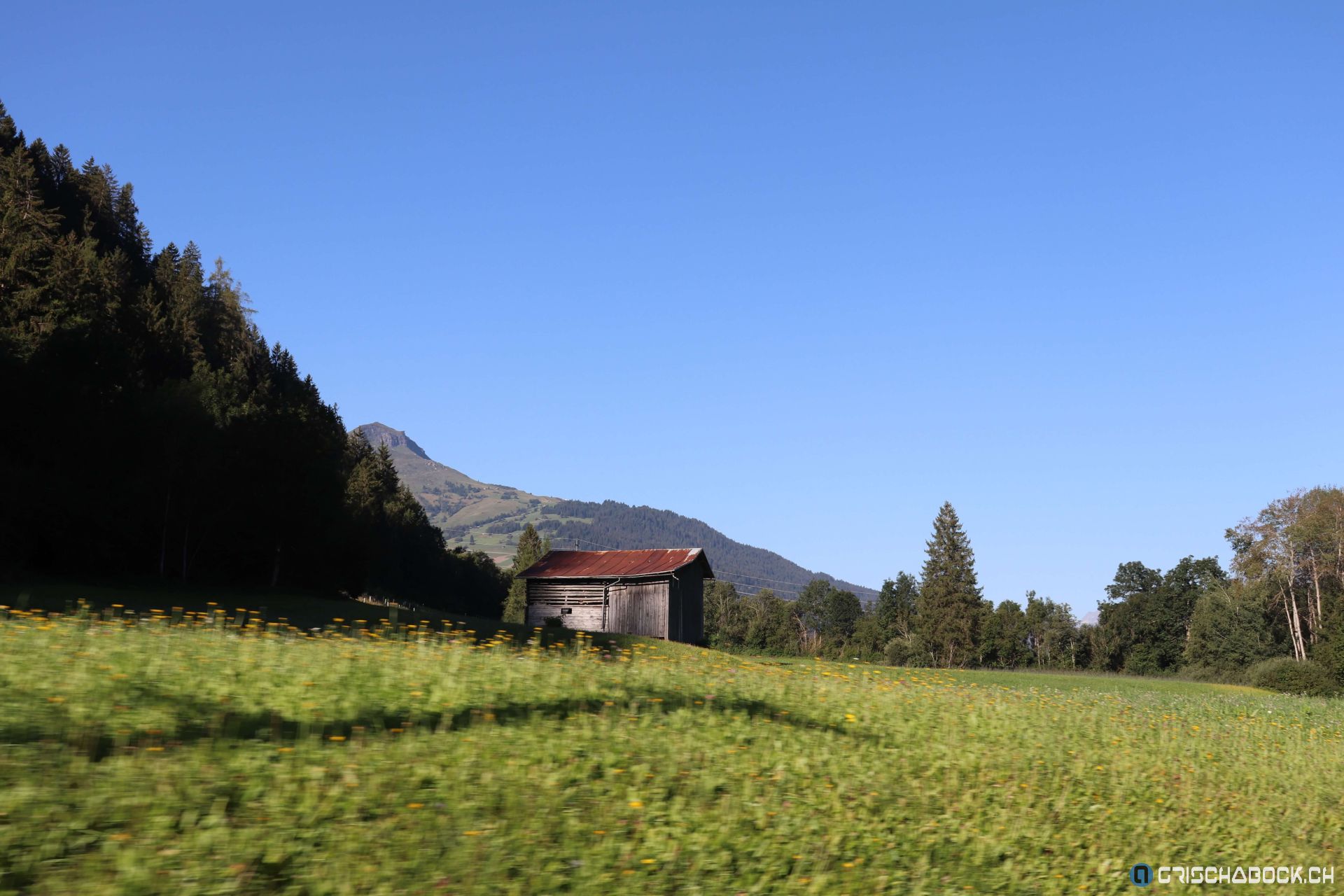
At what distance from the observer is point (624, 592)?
2245 inches

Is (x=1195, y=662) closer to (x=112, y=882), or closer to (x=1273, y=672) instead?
(x=1273, y=672)

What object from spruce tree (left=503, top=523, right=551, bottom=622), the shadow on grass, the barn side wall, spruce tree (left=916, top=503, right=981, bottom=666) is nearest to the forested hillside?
the barn side wall

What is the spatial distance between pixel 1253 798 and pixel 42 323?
1924 inches

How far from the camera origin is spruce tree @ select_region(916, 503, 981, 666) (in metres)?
97.6

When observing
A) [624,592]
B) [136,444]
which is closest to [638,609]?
[624,592]

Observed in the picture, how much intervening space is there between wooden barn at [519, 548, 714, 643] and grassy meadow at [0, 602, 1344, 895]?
3910 cm

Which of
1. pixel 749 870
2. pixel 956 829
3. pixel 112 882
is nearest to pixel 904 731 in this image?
pixel 956 829

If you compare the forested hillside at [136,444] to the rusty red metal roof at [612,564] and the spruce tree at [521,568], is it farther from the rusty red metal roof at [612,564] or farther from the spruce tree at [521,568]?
the spruce tree at [521,568]

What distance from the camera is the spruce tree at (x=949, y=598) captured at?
320 feet

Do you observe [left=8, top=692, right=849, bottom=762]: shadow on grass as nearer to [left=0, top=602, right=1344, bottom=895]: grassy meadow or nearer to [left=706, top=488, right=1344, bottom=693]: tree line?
[left=0, top=602, right=1344, bottom=895]: grassy meadow

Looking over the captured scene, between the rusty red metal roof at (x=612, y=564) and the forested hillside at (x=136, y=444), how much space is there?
10979 millimetres

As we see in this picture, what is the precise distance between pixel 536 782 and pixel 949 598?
96399mm

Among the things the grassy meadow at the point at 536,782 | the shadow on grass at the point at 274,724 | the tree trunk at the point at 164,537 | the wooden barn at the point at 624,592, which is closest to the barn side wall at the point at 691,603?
the wooden barn at the point at 624,592

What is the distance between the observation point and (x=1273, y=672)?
4906cm
